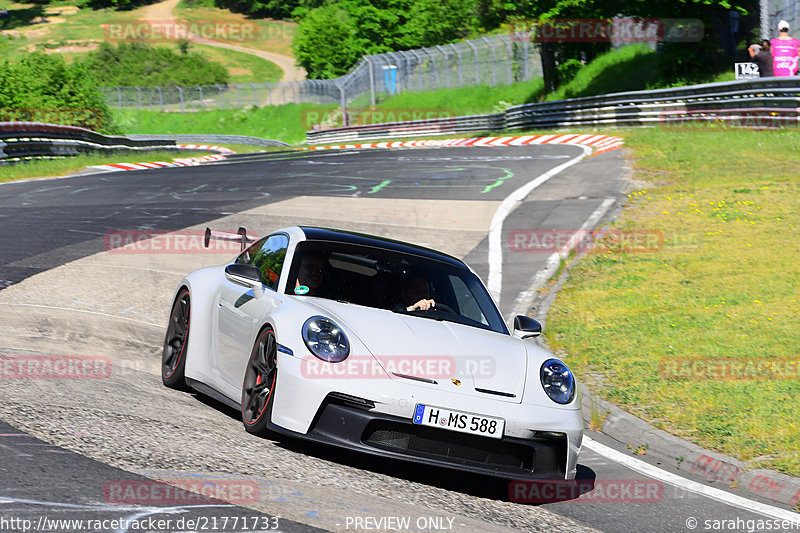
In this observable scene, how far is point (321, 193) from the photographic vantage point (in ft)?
62.3

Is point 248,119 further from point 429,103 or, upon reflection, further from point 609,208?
point 609,208

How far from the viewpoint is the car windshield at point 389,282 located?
6555 millimetres

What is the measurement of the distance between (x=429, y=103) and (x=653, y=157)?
37.2 m

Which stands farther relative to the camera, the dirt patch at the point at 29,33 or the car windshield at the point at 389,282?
the dirt patch at the point at 29,33

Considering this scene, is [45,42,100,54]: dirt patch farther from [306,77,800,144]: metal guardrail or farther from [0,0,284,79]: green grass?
[306,77,800,144]: metal guardrail

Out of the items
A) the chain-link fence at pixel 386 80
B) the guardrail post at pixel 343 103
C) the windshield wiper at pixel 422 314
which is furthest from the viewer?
the guardrail post at pixel 343 103

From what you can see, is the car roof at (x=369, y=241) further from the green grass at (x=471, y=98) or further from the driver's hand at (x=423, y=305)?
the green grass at (x=471, y=98)

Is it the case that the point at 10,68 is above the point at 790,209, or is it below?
above

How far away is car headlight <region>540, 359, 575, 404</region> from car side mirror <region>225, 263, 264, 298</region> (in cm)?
193

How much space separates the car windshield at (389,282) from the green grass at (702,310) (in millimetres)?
1648

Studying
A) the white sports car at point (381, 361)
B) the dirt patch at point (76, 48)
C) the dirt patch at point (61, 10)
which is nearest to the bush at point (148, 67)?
the dirt patch at point (76, 48)

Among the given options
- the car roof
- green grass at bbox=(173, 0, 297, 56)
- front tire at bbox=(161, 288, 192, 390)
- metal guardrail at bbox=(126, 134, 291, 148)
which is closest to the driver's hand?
the car roof

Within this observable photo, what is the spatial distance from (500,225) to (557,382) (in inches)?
371

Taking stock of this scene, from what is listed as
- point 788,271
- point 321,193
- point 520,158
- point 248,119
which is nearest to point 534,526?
point 788,271
